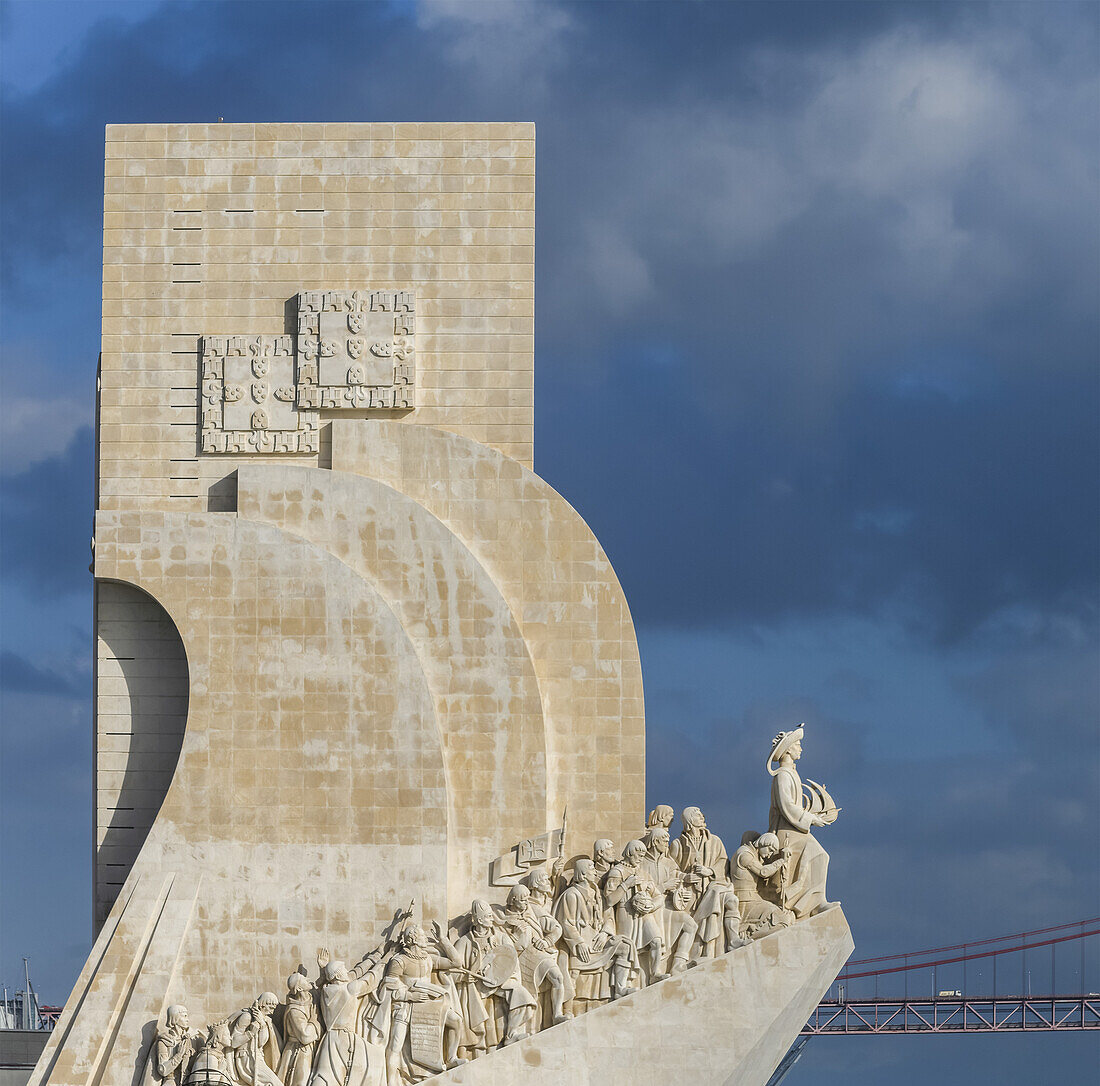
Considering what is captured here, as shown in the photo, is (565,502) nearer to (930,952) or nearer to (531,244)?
(531,244)

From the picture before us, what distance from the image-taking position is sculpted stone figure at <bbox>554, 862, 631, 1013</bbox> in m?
18.6

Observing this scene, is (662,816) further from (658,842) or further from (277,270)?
(277,270)

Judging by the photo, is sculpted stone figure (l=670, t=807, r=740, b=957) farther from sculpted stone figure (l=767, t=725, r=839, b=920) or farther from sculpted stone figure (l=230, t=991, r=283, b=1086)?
sculpted stone figure (l=230, t=991, r=283, b=1086)

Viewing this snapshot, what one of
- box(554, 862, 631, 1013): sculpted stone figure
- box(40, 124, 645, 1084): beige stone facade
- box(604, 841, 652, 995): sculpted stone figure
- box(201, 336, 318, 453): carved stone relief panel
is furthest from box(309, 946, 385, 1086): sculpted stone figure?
box(201, 336, 318, 453): carved stone relief panel

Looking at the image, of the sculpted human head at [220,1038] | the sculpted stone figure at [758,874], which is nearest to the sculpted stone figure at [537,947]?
the sculpted stone figure at [758,874]

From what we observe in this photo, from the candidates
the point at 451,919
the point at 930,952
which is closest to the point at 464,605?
the point at 451,919

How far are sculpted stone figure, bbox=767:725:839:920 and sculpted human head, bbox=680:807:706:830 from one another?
0.66 m

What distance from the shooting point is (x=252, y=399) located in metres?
20.5

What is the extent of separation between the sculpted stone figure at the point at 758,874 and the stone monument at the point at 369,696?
0.03m

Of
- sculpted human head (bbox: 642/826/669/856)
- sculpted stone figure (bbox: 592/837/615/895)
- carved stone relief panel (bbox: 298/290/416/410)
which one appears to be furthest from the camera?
carved stone relief panel (bbox: 298/290/416/410)

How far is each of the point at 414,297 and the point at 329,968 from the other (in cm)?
680

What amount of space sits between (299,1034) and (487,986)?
174cm

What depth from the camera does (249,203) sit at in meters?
20.8

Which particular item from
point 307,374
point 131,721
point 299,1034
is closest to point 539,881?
point 299,1034
